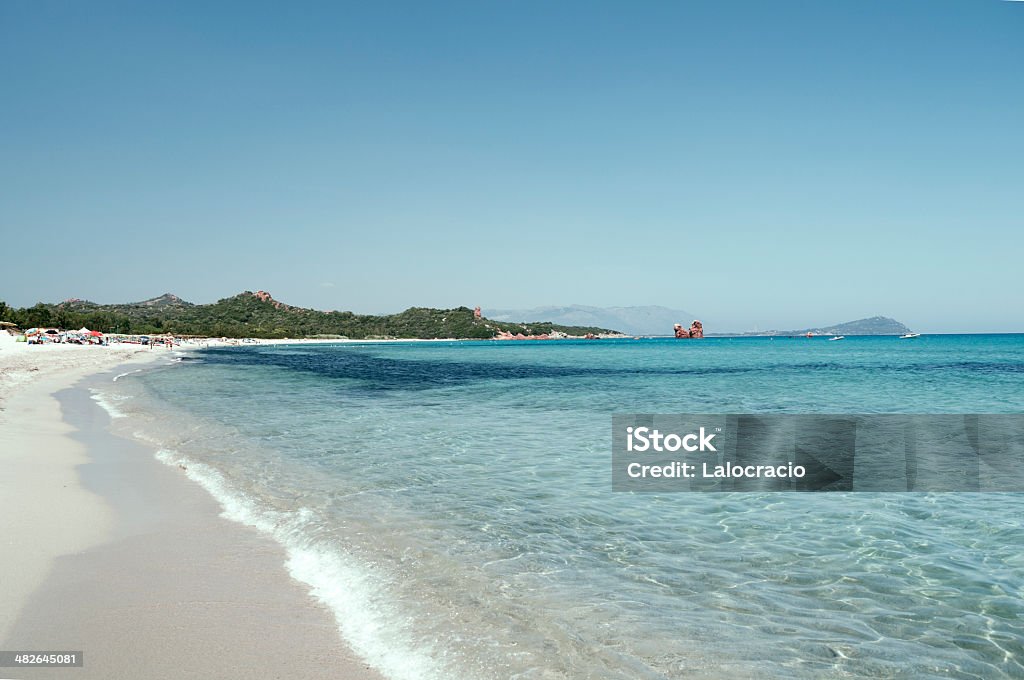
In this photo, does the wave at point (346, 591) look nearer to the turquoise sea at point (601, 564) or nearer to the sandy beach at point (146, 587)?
the turquoise sea at point (601, 564)

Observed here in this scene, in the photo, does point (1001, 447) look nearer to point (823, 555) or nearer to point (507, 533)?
point (823, 555)

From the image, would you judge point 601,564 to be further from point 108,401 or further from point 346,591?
point 108,401

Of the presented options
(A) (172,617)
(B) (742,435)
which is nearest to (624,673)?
(A) (172,617)

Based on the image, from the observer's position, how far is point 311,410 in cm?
2275

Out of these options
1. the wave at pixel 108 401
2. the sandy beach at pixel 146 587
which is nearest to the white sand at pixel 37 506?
the sandy beach at pixel 146 587

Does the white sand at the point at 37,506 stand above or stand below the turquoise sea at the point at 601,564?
above

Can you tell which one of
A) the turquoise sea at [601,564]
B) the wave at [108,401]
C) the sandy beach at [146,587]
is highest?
the sandy beach at [146,587]

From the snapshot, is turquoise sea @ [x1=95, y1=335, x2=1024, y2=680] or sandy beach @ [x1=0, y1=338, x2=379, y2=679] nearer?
sandy beach @ [x1=0, y1=338, x2=379, y2=679]

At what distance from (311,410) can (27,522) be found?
594 inches

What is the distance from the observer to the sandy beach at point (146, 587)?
4.58 m

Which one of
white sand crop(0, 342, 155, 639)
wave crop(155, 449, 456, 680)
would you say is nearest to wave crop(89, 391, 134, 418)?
white sand crop(0, 342, 155, 639)

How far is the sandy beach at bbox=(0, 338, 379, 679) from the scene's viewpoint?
4578 mm

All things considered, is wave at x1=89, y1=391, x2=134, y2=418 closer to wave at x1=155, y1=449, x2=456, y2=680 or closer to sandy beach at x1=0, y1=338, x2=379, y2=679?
sandy beach at x1=0, y1=338, x2=379, y2=679

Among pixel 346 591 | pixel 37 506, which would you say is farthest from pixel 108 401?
pixel 346 591
